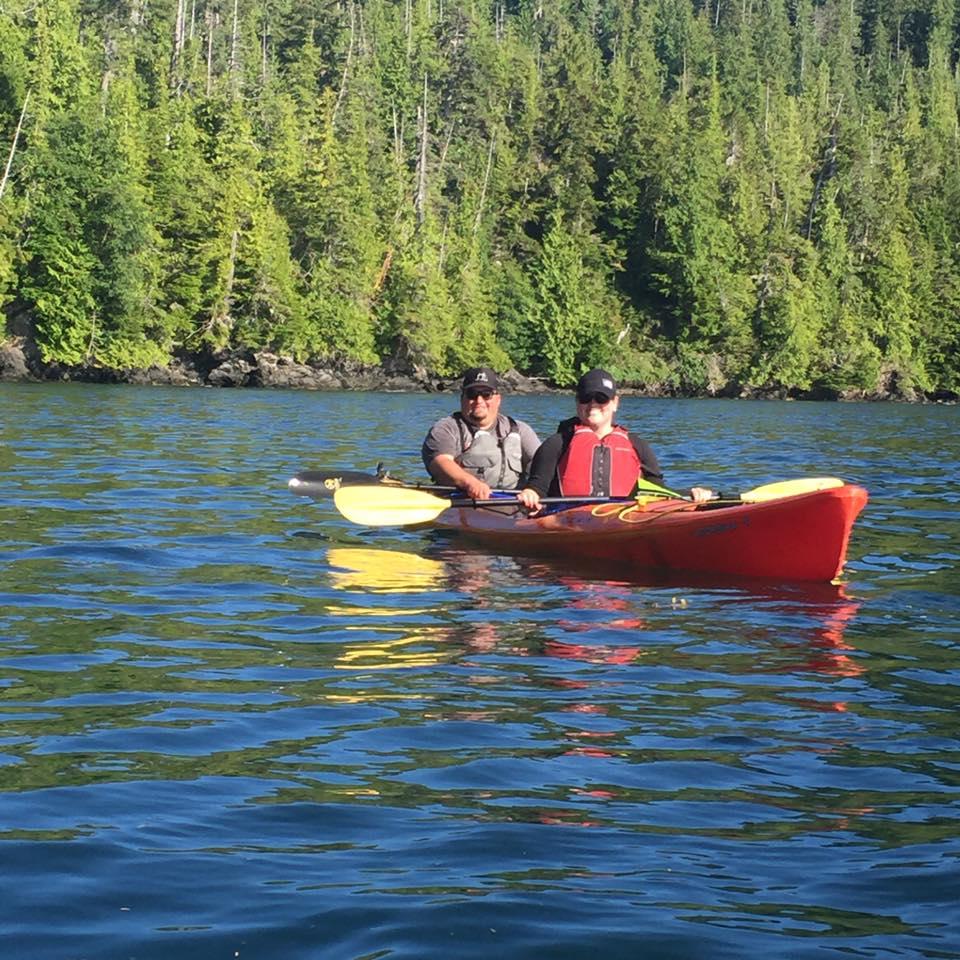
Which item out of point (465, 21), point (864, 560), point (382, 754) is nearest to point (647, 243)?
point (465, 21)

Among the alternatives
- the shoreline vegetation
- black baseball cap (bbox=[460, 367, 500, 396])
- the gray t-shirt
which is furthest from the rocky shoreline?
black baseball cap (bbox=[460, 367, 500, 396])

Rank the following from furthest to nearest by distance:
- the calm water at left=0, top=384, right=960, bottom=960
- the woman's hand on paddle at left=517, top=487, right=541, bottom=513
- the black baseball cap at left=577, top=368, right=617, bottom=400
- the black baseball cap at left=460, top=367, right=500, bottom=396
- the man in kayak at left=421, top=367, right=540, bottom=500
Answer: the man in kayak at left=421, top=367, right=540, bottom=500 < the black baseball cap at left=460, top=367, right=500, bottom=396 < the woman's hand on paddle at left=517, top=487, right=541, bottom=513 < the black baseball cap at left=577, top=368, right=617, bottom=400 < the calm water at left=0, top=384, right=960, bottom=960

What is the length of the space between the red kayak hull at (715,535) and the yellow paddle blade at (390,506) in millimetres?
900

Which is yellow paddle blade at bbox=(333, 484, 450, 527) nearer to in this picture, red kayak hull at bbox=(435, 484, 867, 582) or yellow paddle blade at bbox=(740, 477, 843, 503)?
red kayak hull at bbox=(435, 484, 867, 582)

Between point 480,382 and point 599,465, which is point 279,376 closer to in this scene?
point 480,382

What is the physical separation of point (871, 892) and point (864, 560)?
8.04m

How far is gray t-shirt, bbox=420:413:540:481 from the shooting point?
1323 cm

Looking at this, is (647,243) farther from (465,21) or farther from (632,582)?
(632,582)

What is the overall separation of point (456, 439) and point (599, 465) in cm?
178

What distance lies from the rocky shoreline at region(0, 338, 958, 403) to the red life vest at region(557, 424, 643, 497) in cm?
4369

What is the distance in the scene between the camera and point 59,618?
8539 millimetres

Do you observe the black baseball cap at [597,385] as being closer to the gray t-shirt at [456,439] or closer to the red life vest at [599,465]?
the red life vest at [599,465]

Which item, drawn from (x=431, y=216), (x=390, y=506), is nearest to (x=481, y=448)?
(x=390, y=506)

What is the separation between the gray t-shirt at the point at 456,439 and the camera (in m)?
13.2
